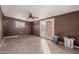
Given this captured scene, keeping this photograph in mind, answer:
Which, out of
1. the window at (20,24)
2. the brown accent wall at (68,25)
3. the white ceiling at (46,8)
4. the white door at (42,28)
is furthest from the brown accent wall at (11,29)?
the brown accent wall at (68,25)

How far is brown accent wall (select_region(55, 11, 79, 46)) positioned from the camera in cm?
465

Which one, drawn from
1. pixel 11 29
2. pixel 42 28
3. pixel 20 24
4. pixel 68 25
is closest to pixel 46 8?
pixel 68 25

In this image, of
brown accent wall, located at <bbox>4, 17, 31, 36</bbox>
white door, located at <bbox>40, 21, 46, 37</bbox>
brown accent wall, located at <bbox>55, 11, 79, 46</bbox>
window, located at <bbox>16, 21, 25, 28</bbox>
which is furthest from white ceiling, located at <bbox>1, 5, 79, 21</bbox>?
window, located at <bbox>16, 21, 25, 28</bbox>

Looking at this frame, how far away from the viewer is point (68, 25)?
518 cm

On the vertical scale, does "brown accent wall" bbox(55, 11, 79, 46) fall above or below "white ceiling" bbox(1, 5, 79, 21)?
below

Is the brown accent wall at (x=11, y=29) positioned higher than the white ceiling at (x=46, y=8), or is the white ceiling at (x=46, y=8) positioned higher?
the white ceiling at (x=46, y=8)

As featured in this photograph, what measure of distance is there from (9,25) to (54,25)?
17.5 ft

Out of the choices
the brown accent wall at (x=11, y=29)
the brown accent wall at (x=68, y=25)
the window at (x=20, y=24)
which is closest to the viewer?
the brown accent wall at (x=68, y=25)

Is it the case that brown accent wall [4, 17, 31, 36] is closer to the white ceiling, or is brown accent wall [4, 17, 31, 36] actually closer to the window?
the window

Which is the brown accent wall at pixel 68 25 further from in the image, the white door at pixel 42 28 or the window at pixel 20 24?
the window at pixel 20 24

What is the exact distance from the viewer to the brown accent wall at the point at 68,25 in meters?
4.65

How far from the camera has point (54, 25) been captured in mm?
6457
